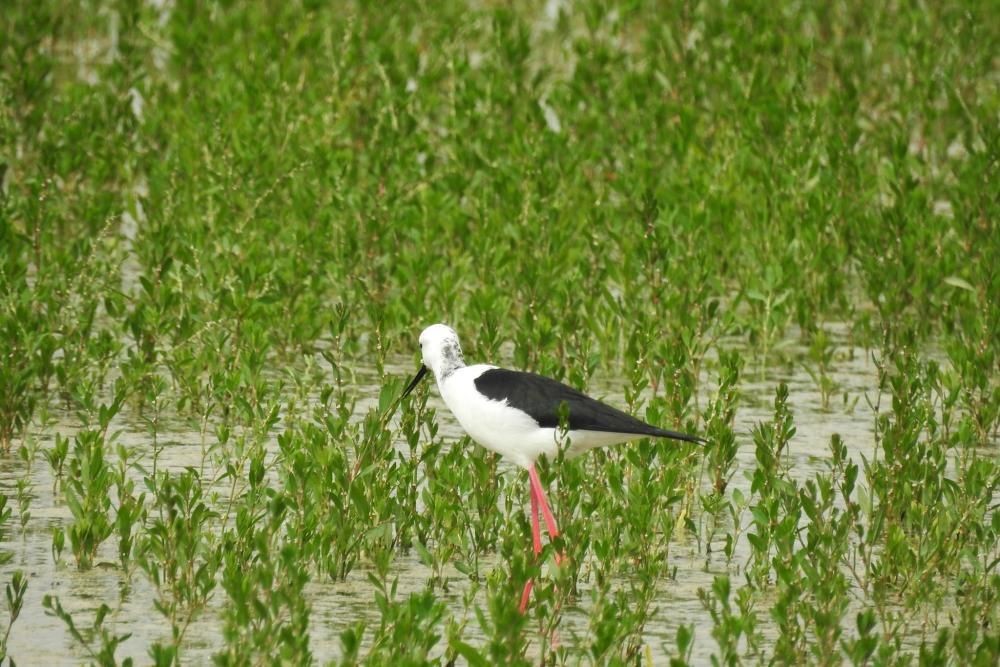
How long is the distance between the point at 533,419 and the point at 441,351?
2.13 feet

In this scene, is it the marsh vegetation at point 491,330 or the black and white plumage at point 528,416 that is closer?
the marsh vegetation at point 491,330

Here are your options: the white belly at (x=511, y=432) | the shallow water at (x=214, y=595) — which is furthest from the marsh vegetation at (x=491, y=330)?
the white belly at (x=511, y=432)

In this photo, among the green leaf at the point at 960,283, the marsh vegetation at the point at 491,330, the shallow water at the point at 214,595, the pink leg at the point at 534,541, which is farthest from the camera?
the green leaf at the point at 960,283

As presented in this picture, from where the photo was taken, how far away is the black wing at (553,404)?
6.38 metres

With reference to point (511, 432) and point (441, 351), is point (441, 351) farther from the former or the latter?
point (511, 432)

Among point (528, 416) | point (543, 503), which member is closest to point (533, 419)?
point (528, 416)

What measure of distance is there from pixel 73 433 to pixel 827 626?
389 cm

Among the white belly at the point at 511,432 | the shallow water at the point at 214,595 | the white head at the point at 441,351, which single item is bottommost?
the shallow water at the point at 214,595

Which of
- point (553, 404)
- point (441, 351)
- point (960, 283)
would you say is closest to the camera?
point (553, 404)

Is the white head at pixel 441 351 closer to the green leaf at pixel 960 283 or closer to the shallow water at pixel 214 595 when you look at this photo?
the shallow water at pixel 214 595

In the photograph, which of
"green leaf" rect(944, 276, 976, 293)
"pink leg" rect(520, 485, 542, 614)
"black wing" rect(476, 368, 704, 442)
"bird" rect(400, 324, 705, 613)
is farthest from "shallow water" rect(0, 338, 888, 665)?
"green leaf" rect(944, 276, 976, 293)

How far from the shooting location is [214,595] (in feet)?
20.3

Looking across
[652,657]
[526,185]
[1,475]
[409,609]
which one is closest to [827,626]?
[652,657]

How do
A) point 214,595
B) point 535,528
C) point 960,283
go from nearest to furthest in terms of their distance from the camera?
point 214,595, point 535,528, point 960,283
